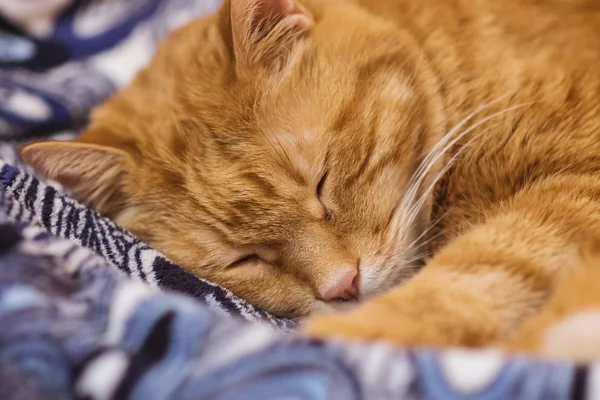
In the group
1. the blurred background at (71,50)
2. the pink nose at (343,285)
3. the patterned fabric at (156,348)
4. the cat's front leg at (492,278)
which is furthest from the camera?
the blurred background at (71,50)

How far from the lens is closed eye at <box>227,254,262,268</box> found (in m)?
1.29

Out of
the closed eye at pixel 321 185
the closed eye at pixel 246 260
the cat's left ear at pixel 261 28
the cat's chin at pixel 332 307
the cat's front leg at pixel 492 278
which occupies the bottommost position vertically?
the cat's chin at pixel 332 307

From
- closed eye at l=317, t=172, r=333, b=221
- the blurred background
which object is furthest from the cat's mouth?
the blurred background

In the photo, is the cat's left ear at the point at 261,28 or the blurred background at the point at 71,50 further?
the blurred background at the point at 71,50

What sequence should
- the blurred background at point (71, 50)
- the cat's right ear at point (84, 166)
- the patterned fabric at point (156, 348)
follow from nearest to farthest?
the patterned fabric at point (156, 348)
the cat's right ear at point (84, 166)
the blurred background at point (71, 50)

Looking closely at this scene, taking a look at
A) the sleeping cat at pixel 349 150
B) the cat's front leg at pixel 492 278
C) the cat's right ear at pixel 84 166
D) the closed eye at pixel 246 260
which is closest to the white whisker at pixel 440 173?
the sleeping cat at pixel 349 150

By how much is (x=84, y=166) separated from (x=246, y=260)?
414 mm

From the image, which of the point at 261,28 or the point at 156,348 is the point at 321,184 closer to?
the point at 261,28

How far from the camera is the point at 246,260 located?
1297 millimetres

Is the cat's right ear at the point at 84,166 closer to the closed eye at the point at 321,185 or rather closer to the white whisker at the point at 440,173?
the closed eye at the point at 321,185

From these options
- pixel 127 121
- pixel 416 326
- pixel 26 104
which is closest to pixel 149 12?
pixel 26 104

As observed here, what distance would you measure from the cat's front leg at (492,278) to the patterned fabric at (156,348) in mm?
97

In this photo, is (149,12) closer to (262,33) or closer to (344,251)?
(262,33)

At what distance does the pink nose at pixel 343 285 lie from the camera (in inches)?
45.3
